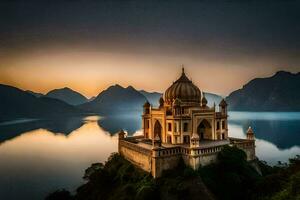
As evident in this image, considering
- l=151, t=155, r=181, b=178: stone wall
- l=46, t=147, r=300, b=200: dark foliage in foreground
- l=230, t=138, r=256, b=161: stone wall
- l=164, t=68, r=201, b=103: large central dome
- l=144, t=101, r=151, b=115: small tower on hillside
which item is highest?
l=164, t=68, r=201, b=103: large central dome

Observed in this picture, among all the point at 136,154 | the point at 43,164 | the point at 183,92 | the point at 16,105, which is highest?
the point at 16,105

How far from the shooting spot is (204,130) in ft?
113

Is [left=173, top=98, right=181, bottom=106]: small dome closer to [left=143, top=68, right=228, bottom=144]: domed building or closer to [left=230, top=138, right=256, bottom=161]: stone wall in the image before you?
[left=143, top=68, right=228, bottom=144]: domed building

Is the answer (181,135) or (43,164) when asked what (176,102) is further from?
(43,164)

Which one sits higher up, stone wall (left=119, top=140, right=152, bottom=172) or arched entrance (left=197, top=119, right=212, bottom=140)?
arched entrance (left=197, top=119, right=212, bottom=140)

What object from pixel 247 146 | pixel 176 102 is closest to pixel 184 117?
pixel 176 102

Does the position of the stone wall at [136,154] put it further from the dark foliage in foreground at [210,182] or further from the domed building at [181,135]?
the dark foliage in foreground at [210,182]

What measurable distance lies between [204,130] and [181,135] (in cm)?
397

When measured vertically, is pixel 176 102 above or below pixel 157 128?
above

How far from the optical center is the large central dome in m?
34.4

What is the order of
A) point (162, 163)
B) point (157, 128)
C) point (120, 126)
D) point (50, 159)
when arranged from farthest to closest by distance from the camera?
point (120, 126)
point (50, 159)
point (157, 128)
point (162, 163)

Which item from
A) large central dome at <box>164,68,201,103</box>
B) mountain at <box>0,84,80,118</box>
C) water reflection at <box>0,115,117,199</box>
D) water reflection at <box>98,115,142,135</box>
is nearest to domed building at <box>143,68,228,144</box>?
large central dome at <box>164,68,201,103</box>

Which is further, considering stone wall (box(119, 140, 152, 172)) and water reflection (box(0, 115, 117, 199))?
water reflection (box(0, 115, 117, 199))

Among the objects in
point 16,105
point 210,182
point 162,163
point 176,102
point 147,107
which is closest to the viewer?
point 210,182
